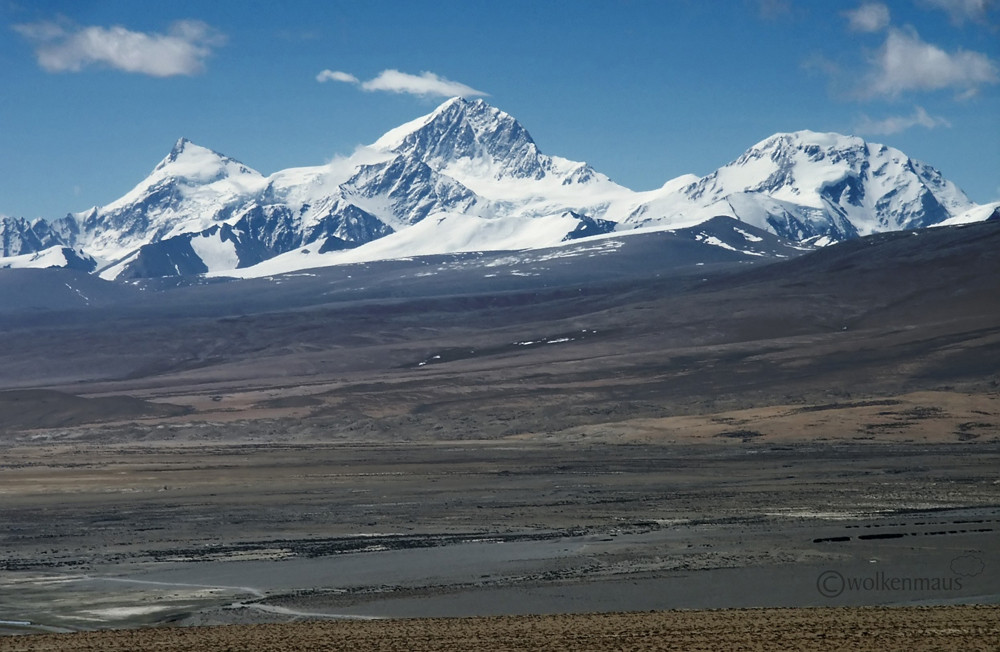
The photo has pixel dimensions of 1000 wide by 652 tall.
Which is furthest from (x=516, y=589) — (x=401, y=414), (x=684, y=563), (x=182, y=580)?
(x=401, y=414)

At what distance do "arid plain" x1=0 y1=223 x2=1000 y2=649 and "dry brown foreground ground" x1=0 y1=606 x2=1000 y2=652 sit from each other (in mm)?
1013

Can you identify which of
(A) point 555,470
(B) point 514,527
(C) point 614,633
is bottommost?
(A) point 555,470

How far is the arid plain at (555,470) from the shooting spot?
3562 centimetres

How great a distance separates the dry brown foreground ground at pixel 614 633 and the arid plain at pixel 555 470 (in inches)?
39.9

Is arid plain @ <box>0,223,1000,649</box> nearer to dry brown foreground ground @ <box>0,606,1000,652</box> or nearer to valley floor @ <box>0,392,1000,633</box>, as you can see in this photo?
valley floor @ <box>0,392,1000,633</box>

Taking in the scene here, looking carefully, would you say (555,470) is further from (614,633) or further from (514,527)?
(614,633)

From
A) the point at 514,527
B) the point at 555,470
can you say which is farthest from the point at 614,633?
the point at 555,470

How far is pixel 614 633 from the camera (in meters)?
27.6

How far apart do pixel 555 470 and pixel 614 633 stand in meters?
40.7

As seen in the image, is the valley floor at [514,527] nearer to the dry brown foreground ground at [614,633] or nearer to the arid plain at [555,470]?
the arid plain at [555,470]

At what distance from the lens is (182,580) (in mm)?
37938

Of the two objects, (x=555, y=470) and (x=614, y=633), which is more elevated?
(x=614, y=633)

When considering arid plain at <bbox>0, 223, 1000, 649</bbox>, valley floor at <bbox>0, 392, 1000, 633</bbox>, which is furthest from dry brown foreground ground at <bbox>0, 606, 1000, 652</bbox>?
valley floor at <bbox>0, 392, 1000, 633</bbox>

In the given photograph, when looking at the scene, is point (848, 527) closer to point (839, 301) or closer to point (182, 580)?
point (182, 580)
